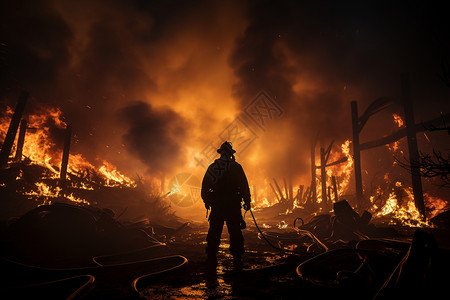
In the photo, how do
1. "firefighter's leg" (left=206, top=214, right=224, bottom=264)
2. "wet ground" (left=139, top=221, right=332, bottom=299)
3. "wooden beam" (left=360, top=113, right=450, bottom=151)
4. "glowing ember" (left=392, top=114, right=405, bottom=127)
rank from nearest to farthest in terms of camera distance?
"wet ground" (left=139, top=221, right=332, bottom=299), "firefighter's leg" (left=206, top=214, right=224, bottom=264), "wooden beam" (left=360, top=113, right=450, bottom=151), "glowing ember" (left=392, top=114, right=405, bottom=127)

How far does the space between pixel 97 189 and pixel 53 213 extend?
426 inches

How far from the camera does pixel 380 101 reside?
10.4 m

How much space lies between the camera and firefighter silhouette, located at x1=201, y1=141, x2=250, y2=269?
4109 millimetres

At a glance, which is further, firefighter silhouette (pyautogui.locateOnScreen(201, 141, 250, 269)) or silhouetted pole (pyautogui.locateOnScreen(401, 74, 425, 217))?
silhouetted pole (pyautogui.locateOnScreen(401, 74, 425, 217))

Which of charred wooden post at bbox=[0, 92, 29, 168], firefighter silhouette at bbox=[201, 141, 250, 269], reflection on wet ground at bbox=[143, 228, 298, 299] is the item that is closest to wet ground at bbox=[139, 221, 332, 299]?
reflection on wet ground at bbox=[143, 228, 298, 299]

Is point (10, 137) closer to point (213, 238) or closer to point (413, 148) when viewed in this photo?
point (213, 238)

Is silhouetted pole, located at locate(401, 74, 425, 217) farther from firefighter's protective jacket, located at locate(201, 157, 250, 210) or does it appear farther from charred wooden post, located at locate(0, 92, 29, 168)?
charred wooden post, located at locate(0, 92, 29, 168)

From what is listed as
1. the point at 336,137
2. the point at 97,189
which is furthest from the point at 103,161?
the point at 336,137

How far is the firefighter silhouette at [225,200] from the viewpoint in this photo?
4.11 meters

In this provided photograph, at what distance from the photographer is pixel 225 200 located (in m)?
4.43

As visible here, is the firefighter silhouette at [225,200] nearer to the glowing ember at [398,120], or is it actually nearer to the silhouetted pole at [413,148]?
the silhouetted pole at [413,148]

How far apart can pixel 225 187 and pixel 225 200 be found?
27 cm

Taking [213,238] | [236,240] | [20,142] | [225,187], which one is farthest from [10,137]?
[236,240]

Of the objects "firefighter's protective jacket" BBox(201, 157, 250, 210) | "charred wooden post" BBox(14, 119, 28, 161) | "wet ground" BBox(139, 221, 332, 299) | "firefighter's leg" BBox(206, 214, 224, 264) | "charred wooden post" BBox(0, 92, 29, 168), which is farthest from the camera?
"charred wooden post" BBox(14, 119, 28, 161)
